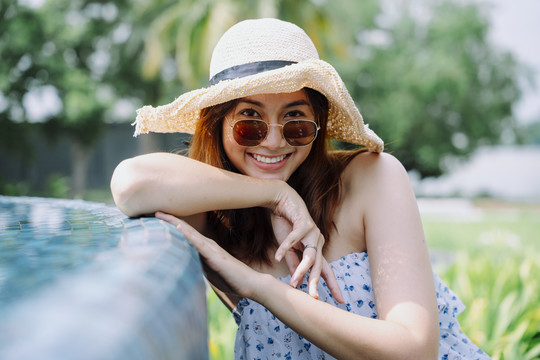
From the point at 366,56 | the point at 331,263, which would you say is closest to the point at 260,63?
the point at 331,263

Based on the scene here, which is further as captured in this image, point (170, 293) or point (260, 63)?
point (260, 63)

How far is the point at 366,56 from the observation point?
89.1ft

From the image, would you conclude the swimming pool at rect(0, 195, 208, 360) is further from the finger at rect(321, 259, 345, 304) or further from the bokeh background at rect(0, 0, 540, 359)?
the bokeh background at rect(0, 0, 540, 359)

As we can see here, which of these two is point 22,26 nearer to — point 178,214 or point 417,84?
point 417,84

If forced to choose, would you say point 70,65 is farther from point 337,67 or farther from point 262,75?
point 262,75

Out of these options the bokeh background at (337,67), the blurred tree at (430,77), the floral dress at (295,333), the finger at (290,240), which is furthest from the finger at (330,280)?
the blurred tree at (430,77)

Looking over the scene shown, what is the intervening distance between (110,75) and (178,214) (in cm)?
2291

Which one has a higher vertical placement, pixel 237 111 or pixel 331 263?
pixel 237 111

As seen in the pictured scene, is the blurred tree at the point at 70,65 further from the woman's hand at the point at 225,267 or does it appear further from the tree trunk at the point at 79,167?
the woman's hand at the point at 225,267

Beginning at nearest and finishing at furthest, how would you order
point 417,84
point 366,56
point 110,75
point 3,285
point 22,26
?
point 3,285, point 22,26, point 110,75, point 417,84, point 366,56

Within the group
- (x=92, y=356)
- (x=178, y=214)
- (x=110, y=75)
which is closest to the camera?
(x=92, y=356)

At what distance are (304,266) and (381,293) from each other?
27 centimetres

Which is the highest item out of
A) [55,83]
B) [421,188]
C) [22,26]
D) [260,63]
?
[22,26]

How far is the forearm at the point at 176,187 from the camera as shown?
139cm
